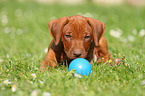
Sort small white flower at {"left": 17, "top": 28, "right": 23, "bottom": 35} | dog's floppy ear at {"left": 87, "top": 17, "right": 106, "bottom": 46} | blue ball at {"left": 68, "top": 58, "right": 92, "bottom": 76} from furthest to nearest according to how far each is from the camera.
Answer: small white flower at {"left": 17, "top": 28, "right": 23, "bottom": 35}
dog's floppy ear at {"left": 87, "top": 17, "right": 106, "bottom": 46}
blue ball at {"left": 68, "top": 58, "right": 92, "bottom": 76}

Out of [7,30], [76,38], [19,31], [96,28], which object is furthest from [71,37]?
[7,30]

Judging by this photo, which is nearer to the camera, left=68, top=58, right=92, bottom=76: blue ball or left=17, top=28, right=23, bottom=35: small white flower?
left=68, top=58, right=92, bottom=76: blue ball

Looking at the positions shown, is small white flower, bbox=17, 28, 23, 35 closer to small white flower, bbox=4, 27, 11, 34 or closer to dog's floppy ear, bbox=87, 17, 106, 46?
small white flower, bbox=4, 27, 11, 34

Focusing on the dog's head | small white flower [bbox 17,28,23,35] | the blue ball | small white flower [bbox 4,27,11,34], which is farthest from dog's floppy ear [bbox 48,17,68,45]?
small white flower [bbox 4,27,11,34]

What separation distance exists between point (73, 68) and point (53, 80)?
44cm

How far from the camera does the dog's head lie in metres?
3.75

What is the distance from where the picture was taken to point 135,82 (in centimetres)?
320

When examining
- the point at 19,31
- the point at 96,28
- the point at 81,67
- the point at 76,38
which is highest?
the point at 96,28

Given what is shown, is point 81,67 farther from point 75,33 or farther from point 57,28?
point 57,28

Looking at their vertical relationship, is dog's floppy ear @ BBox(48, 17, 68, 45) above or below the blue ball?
above

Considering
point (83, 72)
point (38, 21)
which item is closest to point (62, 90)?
point (83, 72)

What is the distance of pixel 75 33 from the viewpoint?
12.4 feet

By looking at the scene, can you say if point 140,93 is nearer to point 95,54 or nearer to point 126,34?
point 95,54

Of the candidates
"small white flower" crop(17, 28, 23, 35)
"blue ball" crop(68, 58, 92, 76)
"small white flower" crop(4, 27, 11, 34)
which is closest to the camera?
"blue ball" crop(68, 58, 92, 76)
